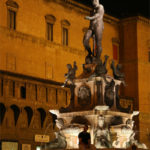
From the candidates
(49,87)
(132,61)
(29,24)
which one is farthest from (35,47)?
(132,61)

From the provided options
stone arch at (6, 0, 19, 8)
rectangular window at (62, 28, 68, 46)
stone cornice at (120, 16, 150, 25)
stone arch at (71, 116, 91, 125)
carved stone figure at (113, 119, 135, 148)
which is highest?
stone cornice at (120, 16, 150, 25)

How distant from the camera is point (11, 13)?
35969 millimetres

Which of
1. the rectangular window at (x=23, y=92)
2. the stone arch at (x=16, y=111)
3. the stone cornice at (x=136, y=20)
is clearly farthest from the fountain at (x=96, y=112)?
the stone cornice at (x=136, y=20)

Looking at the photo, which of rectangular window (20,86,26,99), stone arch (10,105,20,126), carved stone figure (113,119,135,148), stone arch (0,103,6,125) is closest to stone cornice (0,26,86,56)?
rectangular window (20,86,26,99)

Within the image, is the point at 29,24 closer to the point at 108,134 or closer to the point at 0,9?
the point at 0,9

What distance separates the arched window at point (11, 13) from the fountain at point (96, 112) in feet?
69.5

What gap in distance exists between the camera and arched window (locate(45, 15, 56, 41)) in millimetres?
39344

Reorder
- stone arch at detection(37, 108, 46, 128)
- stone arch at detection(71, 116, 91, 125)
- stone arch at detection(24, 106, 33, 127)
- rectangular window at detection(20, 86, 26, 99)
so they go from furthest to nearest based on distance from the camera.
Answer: stone arch at detection(37, 108, 46, 128), stone arch at detection(24, 106, 33, 127), rectangular window at detection(20, 86, 26, 99), stone arch at detection(71, 116, 91, 125)

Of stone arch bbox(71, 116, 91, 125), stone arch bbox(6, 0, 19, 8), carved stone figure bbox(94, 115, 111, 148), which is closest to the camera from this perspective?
carved stone figure bbox(94, 115, 111, 148)

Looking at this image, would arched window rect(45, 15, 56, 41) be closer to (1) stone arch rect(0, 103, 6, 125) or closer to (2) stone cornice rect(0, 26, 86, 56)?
(2) stone cornice rect(0, 26, 86, 56)

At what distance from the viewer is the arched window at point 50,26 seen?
3934cm

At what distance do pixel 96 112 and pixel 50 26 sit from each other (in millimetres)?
26315

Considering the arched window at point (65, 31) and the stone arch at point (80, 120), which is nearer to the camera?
the stone arch at point (80, 120)

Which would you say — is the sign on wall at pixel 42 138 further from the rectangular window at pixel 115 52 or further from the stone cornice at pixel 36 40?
the rectangular window at pixel 115 52
